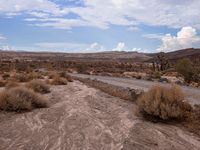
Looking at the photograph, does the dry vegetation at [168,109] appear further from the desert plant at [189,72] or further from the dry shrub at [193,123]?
the desert plant at [189,72]

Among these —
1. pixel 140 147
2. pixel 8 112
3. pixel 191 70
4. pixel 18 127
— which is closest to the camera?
pixel 140 147

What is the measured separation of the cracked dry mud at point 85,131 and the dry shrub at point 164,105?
0.65m

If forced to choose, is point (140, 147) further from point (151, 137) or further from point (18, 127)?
point (18, 127)

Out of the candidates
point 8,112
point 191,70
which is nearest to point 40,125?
point 8,112

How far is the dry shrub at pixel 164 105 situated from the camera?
15953mm

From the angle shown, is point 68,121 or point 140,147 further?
point 68,121

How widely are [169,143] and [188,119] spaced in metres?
4.06

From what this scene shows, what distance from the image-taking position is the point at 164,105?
631 inches

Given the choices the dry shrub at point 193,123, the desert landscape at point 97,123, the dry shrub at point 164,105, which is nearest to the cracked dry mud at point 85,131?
the desert landscape at point 97,123

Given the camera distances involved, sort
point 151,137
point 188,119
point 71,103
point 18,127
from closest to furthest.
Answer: point 151,137
point 18,127
point 188,119
point 71,103

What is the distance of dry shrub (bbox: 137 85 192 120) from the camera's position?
52.3 ft

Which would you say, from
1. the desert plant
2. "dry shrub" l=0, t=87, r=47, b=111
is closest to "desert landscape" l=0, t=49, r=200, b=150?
"dry shrub" l=0, t=87, r=47, b=111

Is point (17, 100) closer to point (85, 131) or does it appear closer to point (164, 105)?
point (85, 131)

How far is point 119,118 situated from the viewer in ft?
54.3
